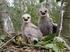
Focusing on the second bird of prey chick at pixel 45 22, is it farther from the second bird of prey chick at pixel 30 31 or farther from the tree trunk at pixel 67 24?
the tree trunk at pixel 67 24

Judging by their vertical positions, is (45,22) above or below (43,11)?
below

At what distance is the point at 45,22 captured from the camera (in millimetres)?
7074

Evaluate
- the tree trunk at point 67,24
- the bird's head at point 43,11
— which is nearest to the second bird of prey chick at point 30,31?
the bird's head at point 43,11

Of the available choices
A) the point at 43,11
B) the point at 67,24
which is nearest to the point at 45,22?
the point at 43,11

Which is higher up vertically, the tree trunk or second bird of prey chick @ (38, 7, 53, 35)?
the tree trunk

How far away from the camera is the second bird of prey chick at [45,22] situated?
21.9ft

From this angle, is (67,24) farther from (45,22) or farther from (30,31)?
(45,22)

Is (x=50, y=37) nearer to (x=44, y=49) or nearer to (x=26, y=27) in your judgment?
(x=44, y=49)

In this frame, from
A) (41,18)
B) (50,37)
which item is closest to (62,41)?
(50,37)

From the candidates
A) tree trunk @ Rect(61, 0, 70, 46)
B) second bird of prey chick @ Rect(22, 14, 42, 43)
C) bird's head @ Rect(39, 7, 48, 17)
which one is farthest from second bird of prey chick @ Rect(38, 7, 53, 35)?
tree trunk @ Rect(61, 0, 70, 46)

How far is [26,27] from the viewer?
243 inches

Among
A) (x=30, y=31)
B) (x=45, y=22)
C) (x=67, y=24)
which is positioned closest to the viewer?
(x=67, y=24)

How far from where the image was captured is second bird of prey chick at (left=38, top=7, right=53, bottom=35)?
21.9 ft

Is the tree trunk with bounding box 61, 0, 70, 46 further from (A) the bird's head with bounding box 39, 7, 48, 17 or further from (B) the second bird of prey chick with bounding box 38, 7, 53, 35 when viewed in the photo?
(A) the bird's head with bounding box 39, 7, 48, 17
